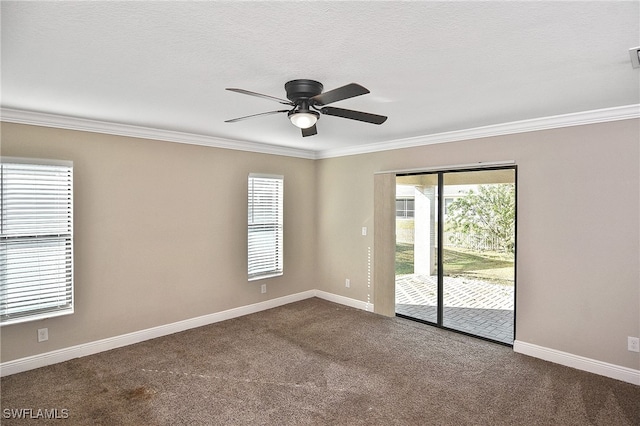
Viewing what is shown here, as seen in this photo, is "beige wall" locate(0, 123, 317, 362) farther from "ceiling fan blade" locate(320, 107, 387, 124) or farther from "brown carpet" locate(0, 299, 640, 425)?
"ceiling fan blade" locate(320, 107, 387, 124)

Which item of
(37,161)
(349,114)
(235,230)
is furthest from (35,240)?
(349,114)

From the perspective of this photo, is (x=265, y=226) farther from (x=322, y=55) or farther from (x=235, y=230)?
(x=322, y=55)

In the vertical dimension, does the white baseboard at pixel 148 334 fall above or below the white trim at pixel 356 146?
below

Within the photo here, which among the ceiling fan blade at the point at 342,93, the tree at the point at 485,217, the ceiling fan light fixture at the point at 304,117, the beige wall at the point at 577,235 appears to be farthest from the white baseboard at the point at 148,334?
the ceiling fan blade at the point at 342,93

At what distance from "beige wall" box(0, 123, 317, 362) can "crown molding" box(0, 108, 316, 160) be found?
0.07 metres

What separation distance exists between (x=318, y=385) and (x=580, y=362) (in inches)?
98.5

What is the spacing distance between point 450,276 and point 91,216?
4134 mm

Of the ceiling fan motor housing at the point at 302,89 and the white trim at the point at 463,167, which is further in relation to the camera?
the white trim at the point at 463,167

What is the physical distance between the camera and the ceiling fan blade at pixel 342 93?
6.32 ft

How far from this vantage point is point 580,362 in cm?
339

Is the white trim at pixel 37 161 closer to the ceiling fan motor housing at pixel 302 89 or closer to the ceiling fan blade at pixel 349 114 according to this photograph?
the ceiling fan motor housing at pixel 302 89

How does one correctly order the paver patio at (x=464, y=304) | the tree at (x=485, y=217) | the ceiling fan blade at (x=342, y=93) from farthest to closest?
the paver patio at (x=464, y=304)
the tree at (x=485, y=217)
the ceiling fan blade at (x=342, y=93)

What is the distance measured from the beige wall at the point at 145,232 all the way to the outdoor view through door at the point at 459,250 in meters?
1.99

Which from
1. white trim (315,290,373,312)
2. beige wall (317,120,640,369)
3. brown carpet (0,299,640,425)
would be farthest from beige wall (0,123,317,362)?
beige wall (317,120,640,369)
